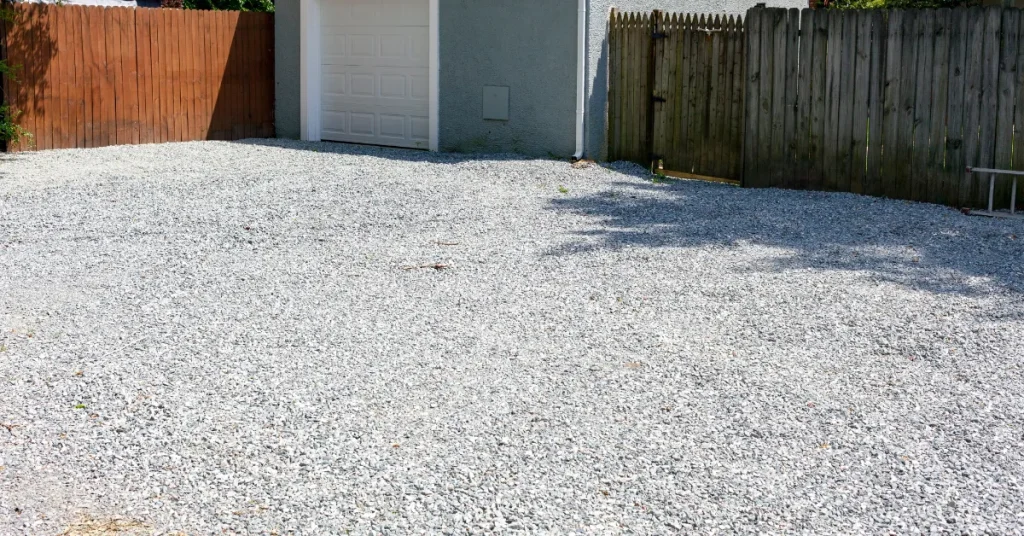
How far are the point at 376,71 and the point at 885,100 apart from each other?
763 cm

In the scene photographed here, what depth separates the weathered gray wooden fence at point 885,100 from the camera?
1085 cm

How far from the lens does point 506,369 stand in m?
5.76

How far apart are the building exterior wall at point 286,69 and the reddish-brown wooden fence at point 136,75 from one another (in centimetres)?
21

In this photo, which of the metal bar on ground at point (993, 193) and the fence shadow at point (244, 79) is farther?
the fence shadow at point (244, 79)

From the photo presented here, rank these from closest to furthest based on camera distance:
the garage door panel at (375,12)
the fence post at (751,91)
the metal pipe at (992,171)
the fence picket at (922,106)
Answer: the metal pipe at (992,171)
the fence picket at (922,106)
the fence post at (751,91)
the garage door panel at (375,12)

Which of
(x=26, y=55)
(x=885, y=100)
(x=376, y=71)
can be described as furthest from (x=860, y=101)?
(x=26, y=55)

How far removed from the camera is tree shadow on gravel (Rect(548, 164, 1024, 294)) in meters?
8.24

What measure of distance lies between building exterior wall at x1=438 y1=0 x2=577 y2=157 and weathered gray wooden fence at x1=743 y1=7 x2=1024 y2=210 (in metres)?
2.60

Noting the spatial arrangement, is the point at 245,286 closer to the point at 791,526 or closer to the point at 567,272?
the point at 567,272

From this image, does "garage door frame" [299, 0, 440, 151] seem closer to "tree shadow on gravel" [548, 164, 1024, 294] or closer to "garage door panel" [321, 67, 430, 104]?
"garage door panel" [321, 67, 430, 104]

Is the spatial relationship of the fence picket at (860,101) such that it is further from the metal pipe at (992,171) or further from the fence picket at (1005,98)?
the fence picket at (1005,98)

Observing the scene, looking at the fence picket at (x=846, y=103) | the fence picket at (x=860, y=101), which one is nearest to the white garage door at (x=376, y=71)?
the fence picket at (x=846, y=103)

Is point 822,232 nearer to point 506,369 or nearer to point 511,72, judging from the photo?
A: point 506,369

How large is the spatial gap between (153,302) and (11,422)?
7.21 feet
